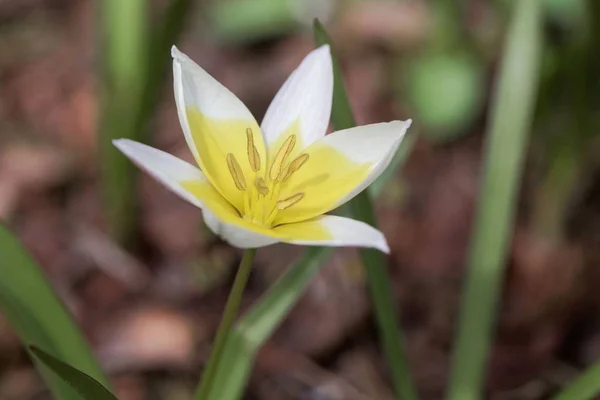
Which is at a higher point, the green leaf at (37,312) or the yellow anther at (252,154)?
the yellow anther at (252,154)

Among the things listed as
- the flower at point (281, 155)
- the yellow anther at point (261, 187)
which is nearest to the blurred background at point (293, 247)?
the flower at point (281, 155)

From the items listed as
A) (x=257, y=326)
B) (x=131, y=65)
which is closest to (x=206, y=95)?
(x=257, y=326)

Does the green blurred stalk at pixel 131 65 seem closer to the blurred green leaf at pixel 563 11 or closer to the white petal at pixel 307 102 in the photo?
the white petal at pixel 307 102

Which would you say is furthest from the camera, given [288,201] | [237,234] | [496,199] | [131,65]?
[131,65]

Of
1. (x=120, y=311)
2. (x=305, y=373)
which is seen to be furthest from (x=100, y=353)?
(x=305, y=373)

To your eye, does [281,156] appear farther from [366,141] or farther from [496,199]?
[496,199]

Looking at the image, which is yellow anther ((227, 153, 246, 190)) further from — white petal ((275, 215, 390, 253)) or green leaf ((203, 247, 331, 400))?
green leaf ((203, 247, 331, 400))
